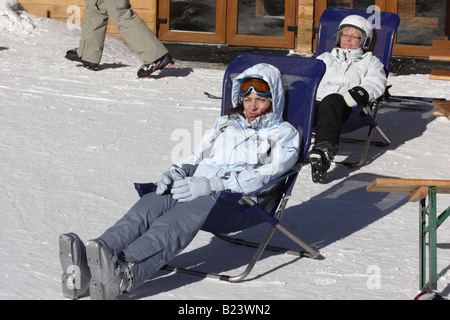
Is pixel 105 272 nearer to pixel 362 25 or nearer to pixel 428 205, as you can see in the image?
pixel 428 205

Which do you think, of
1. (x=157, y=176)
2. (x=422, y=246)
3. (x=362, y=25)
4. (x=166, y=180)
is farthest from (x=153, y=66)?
(x=422, y=246)

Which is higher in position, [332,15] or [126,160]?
[332,15]

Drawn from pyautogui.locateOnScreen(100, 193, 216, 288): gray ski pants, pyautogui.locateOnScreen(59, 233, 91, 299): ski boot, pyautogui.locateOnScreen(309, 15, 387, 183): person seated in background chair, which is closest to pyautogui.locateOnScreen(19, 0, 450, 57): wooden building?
pyautogui.locateOnScreen(309, 15, 387, 183): person seated in background chair

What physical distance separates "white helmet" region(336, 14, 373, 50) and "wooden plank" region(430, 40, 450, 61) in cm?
61

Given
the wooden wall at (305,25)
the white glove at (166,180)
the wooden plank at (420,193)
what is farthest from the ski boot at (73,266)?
the wooden wall at (305,25)

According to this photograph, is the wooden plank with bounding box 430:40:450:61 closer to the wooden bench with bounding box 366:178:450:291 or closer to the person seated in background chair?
the person seated in background chair

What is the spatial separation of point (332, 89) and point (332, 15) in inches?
35.4

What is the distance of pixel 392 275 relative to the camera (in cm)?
450

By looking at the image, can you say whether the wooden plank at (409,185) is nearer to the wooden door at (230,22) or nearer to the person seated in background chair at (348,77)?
the person seated in background chair at (348,77)

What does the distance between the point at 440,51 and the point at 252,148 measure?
1686 mm

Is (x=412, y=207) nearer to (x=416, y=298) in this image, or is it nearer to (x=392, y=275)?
(x=392, y=275)

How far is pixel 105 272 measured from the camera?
151 inches

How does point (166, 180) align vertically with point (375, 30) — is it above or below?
below
